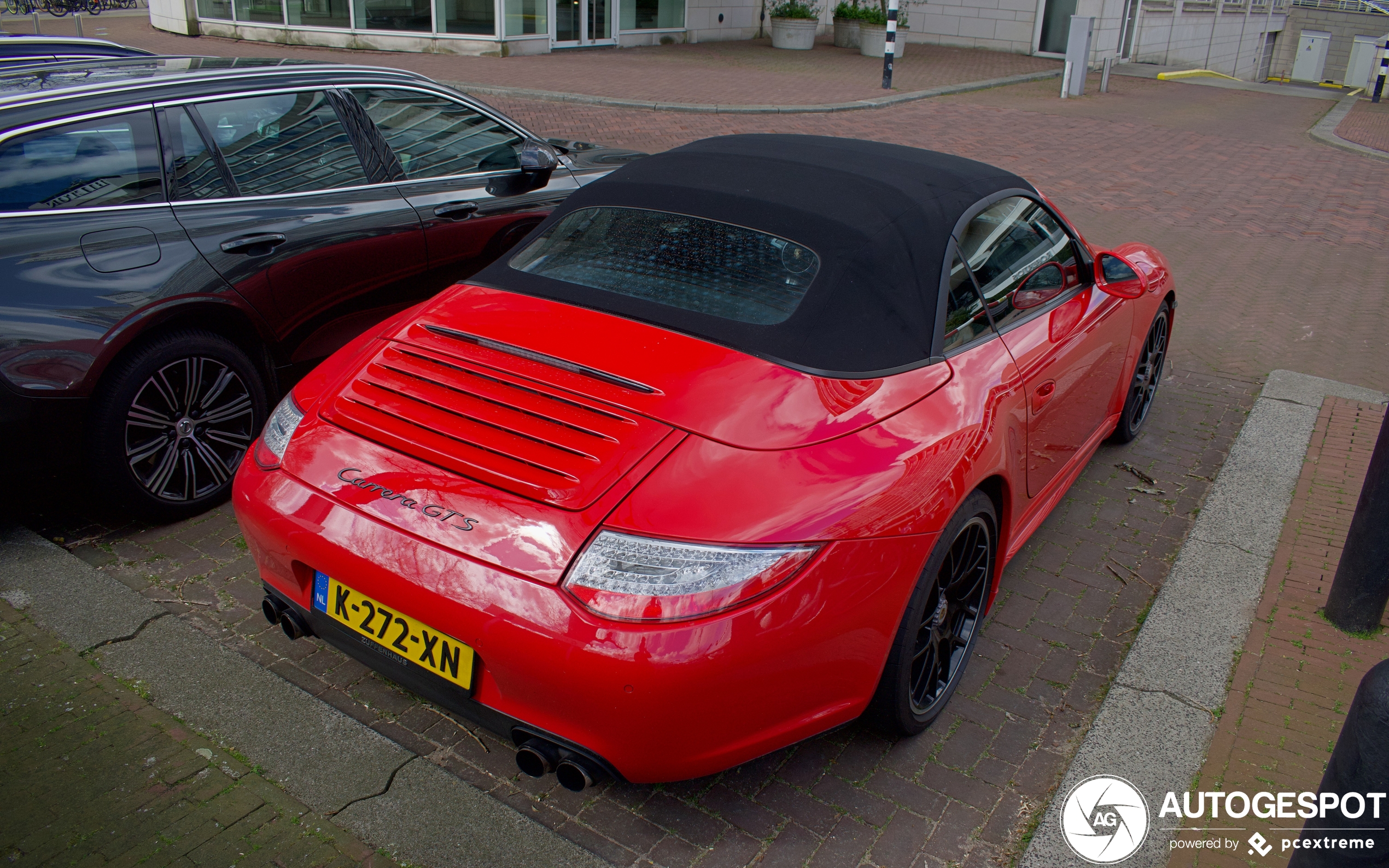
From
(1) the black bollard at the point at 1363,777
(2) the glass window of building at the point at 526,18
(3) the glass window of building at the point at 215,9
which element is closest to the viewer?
(1) the black bollard at the point at 1363,777

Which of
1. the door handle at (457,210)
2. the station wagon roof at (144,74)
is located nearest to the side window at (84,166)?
the station wagon roof at (144,74)

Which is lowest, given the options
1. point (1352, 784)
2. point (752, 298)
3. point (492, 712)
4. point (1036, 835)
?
point (1036, 835)

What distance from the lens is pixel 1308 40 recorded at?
42031mm

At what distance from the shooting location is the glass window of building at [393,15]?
19.2m

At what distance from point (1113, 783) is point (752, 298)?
1.69m

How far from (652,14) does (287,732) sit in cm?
2266

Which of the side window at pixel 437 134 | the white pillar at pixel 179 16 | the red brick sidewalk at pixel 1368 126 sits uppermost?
the white pillar at pixel 179 16

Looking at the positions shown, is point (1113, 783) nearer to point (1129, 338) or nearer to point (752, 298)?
point (752, 298)

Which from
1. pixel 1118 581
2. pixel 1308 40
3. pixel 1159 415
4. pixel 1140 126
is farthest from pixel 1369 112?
pixel 1308 40

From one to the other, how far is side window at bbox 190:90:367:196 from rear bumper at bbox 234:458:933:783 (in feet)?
7.28

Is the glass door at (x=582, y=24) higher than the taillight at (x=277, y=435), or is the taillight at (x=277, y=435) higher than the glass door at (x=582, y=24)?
the glass door at (x=582, y=24)

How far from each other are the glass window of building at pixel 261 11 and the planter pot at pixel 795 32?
11.1 metres

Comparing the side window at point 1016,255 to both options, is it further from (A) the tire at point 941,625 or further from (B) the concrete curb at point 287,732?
(B) the concrete curb at point 287,732

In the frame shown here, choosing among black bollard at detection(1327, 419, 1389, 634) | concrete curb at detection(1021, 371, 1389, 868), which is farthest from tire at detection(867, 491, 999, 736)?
black bollard at detection(1327, 419, 1389, 634)
